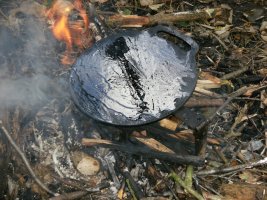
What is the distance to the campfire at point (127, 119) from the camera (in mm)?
3316

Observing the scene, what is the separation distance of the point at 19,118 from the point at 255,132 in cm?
257

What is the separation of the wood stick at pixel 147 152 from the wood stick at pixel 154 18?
6.34 ft

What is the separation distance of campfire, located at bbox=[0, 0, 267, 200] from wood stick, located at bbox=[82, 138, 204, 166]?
1 cm

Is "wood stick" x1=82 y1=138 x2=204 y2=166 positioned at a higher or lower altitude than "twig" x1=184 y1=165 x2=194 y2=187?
higher

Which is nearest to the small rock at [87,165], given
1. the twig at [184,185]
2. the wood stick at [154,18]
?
the twig at [184,185]

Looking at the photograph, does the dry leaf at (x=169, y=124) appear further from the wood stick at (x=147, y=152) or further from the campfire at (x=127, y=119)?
the wood stick at (x=147, y=152)

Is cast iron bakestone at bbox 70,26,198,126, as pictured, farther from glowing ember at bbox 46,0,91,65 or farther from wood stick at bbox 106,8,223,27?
wood stick at bbox 106,8,223,27

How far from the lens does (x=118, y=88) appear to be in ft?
11.1

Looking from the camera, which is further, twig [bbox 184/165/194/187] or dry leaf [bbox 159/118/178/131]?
dry leaf [bbox 159/118/178/131]

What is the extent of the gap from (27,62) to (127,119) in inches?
67.5

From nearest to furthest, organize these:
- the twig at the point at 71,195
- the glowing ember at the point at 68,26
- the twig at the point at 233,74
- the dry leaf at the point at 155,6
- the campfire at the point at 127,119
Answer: the twig at the point at 71,195 → the campfire at the point at 127,119 → the twig at the point at 233,74 → the glowing ember at the point at 68,26 → the dry leaf at the point at 155,6

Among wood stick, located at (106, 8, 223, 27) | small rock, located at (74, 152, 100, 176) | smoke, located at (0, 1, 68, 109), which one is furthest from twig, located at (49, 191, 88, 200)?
wood stick, located at (106, 8, 223, 27)

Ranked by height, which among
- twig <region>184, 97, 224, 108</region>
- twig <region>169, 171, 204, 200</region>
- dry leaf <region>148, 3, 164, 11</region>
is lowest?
twig <region>169, 171, 204, 200</region>

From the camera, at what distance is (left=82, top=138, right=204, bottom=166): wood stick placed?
3367 mm
